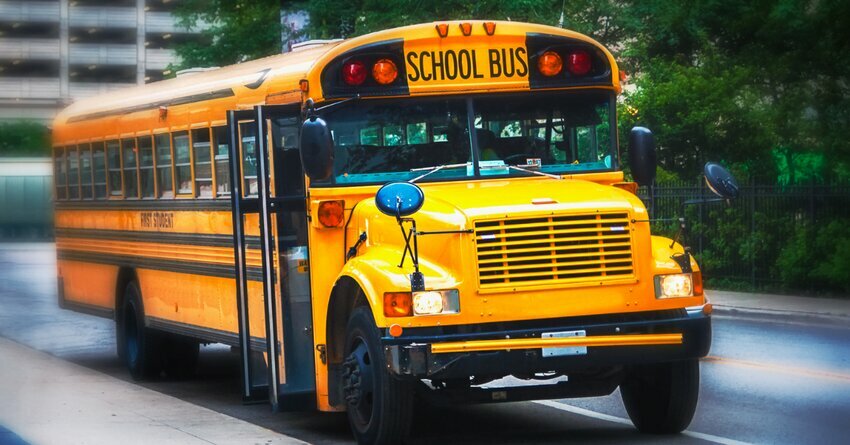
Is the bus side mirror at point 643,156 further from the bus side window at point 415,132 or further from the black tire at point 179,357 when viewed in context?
the black tire at point 179,357

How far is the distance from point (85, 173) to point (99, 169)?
0.48m

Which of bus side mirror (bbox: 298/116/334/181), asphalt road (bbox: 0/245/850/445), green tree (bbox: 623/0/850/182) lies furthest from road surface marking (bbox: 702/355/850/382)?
green tree (bbox: 623/0/850/182)

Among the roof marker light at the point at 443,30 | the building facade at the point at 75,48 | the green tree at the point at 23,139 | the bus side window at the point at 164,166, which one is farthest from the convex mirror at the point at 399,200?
the bus side window at the point at 164,166

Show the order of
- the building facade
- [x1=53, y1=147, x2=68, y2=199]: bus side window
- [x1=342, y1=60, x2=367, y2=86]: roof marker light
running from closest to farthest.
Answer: the building facade → [x1=342, y1=60, x2=367, y2=86]: roof marker light → [x1=53, y1=147, x2=68, y2=199]: bus side window

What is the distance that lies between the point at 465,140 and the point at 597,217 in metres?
1.24

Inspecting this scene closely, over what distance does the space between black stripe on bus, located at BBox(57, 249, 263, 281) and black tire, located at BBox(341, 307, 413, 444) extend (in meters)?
1.72

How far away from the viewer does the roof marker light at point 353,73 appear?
26.2 feet

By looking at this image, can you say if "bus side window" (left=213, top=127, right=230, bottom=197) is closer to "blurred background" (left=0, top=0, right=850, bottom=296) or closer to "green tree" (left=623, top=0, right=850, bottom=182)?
"blurred background" (left=0, top=0, right=850, bottom=296)

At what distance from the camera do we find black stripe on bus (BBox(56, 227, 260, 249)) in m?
9.84

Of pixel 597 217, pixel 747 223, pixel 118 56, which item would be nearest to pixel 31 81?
pixel 118 56

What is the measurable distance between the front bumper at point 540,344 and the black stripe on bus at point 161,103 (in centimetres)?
346

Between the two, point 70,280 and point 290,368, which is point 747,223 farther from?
point 290,368

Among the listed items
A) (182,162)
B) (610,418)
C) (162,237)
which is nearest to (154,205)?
(162,237)

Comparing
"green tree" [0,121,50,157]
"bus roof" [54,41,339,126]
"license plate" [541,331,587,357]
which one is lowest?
"license plate" [541,331,587,357]
